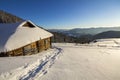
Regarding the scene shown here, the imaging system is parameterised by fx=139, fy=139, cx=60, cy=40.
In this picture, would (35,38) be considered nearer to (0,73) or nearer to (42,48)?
(42,48)

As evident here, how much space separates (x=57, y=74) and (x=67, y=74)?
0.71m

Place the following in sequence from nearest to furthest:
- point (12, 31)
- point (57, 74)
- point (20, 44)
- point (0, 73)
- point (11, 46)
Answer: point (0, 73) → point (57, 74) → point (11, 46) → point (20, 44) → point (12, 31)

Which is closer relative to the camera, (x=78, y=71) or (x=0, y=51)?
(x=78, y=71)

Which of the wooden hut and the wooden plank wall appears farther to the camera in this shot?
the wooden plank wall

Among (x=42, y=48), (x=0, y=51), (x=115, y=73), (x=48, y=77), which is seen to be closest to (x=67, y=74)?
(x=48, y=77)

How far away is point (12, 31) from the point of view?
1928 centimetres

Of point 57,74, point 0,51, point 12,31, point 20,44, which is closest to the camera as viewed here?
point 57,74

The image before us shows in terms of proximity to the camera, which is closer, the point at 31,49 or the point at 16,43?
the point at 16,43

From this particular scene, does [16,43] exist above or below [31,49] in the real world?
above

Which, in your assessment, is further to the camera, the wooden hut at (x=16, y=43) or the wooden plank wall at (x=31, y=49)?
the wooden plank wall at (x=31, y=49)

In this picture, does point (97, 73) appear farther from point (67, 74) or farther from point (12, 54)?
point (12, 54)

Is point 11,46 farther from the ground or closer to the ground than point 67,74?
farther from the ground

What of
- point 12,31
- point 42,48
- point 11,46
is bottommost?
point 42,48

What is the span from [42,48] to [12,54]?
26.8 feet
